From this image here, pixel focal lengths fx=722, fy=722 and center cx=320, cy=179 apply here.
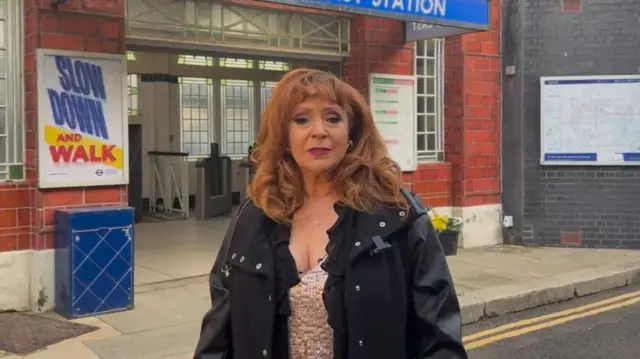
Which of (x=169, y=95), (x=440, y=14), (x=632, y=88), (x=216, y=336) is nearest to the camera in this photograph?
(x=216, y=336)

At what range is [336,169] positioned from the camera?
86.7 inches

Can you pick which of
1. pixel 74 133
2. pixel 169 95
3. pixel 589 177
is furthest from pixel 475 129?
pixel 169 95

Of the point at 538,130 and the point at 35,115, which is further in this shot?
the point at 538,130

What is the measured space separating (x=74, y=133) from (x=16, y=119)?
55cm

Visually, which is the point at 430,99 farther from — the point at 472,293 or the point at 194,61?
the point at 194,61

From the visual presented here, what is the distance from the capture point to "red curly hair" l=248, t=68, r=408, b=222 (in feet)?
7.09

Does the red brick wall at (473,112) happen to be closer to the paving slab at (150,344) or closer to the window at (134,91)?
the paving slab at (150,344)

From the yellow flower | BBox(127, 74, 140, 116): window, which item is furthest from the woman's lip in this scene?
BBox(127, 74, 140, 116): window

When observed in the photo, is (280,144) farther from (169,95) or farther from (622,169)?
(169,95)

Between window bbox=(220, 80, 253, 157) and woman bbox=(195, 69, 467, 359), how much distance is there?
14.2 metres

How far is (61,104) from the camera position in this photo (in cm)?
646

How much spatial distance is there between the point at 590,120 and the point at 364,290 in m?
9.02

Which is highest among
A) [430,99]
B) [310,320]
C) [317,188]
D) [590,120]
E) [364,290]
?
[430,99]

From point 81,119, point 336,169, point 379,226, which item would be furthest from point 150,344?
point 379,226
